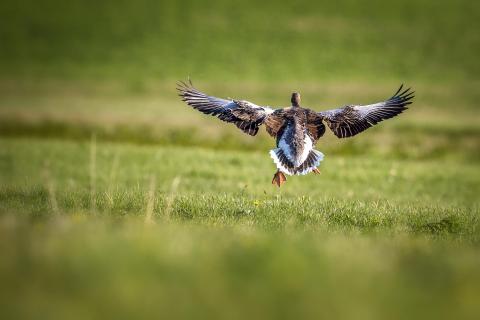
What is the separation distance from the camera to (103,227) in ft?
17.4

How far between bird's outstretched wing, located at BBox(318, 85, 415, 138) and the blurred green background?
1028 mm

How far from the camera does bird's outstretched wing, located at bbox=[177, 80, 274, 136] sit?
9711 millimetres

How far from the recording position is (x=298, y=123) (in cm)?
952

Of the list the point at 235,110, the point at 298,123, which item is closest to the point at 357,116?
the point at 298,123

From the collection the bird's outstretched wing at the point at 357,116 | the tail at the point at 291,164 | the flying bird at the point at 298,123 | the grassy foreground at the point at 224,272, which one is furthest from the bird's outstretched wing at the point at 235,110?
the grassy foreground at the point at 224,272

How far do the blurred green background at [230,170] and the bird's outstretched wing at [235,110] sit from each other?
1053 millimetres

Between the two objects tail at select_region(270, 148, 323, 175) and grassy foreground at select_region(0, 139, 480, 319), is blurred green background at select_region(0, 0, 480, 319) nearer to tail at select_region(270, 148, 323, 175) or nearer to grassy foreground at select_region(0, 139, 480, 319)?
grassy foreground at select_region(0, 139, 480, 319)

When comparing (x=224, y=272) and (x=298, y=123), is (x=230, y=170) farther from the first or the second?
(x=224, y=272)

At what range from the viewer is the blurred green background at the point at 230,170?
13.5ft

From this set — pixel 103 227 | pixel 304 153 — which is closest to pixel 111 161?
pixel 304 153

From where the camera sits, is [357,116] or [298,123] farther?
[357,116]

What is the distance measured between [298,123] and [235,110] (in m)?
0.94

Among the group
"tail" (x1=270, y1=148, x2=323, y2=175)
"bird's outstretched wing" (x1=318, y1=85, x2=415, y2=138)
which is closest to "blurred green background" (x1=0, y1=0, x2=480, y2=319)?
"tail" (x1=270, y1=148, x2=323, y2=175)

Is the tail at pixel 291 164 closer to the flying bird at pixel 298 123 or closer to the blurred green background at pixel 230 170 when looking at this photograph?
the flying bird at pixel 298 123
